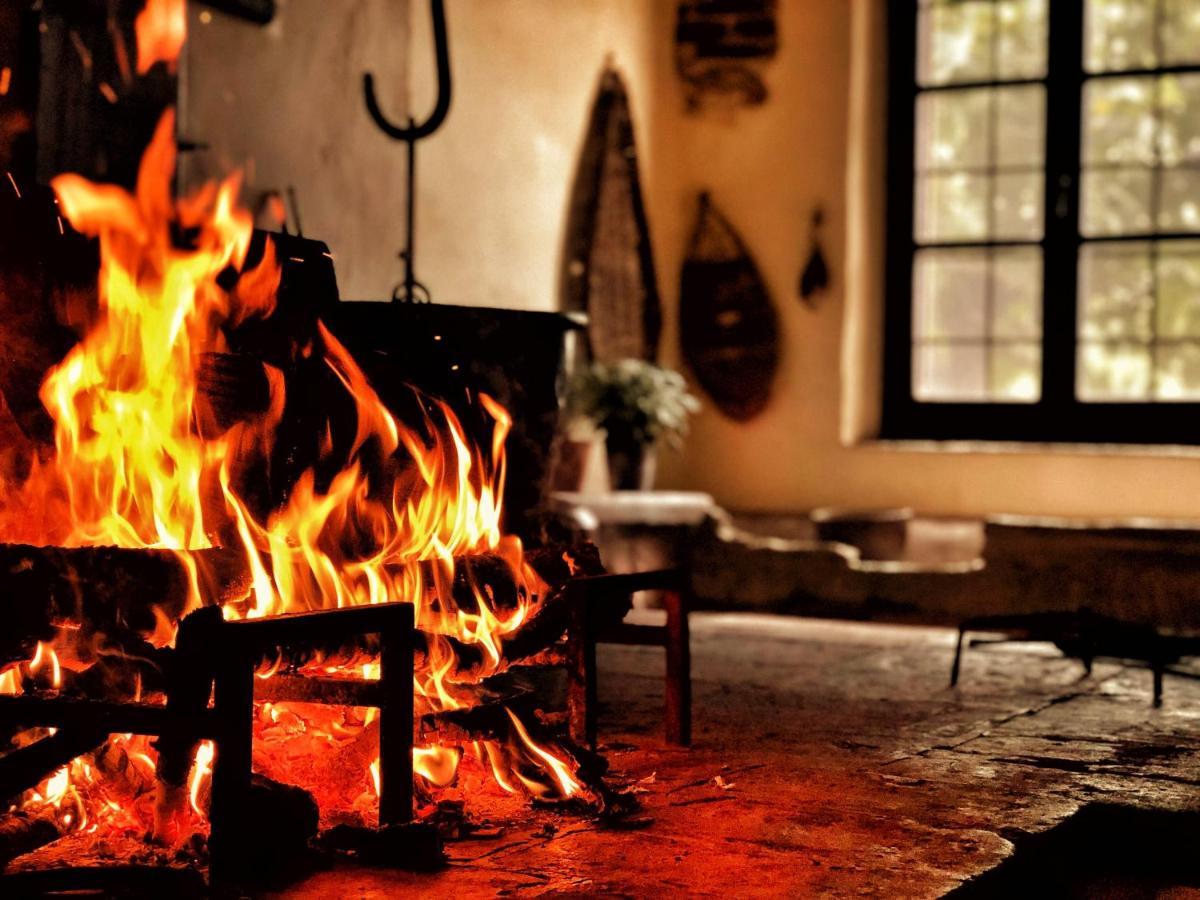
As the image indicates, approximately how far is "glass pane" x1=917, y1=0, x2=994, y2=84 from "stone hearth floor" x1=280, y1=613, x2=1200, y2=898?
3.49 metres

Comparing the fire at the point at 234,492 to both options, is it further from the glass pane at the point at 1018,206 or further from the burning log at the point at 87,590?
the glass pane at the point at 1018,206

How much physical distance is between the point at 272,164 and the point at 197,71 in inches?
18.7

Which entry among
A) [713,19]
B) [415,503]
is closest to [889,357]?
[713,19]

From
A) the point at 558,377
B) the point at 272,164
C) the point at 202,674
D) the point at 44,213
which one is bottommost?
the point at 202,674

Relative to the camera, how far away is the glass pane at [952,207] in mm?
7230

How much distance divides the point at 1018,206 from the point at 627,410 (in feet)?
7.18

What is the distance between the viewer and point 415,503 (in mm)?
2953

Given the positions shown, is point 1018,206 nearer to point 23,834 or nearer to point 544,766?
point 544,766

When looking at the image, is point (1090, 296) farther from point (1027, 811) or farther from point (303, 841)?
point (303, 841)

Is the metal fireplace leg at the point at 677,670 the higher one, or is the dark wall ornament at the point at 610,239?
the dark wall ornament at the point at 610,239

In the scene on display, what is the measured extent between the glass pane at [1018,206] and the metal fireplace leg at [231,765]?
5.75m

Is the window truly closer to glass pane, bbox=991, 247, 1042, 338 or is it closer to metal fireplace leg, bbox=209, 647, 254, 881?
glass pane, bbox=991, 247, 1042, 338

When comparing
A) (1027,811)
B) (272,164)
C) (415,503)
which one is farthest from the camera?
(272,164)

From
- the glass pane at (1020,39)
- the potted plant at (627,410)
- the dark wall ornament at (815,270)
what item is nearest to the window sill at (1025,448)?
the dark wall ornament at (815,270)
